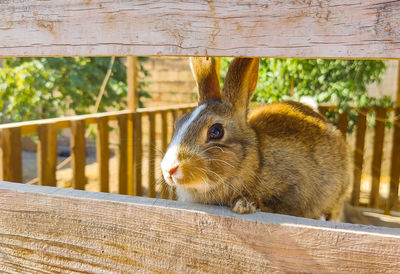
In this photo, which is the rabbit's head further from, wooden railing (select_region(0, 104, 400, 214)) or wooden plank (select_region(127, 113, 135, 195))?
wooden plank (select_region(127, 113, 135, 195))

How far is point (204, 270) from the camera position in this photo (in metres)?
0.91

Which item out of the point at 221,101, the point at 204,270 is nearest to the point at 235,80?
the point at 221,101

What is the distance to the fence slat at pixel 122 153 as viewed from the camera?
3863mm

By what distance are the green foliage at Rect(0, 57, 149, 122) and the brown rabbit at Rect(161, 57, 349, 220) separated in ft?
12.7

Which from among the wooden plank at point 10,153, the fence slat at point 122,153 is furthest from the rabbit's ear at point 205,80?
the fence slat at point 122,153

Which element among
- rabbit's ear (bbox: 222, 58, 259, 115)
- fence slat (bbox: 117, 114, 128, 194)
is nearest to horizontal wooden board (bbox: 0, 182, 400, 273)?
rabbit's ear (bbox: 222, 58, 259, 115)

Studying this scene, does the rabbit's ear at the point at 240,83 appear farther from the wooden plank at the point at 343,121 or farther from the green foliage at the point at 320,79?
the wooden plank at the point at 343,121

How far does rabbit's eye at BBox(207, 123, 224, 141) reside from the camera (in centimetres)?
153

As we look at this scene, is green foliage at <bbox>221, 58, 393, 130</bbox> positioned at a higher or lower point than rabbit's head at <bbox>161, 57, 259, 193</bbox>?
higher

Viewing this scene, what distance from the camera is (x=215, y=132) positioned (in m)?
1.55

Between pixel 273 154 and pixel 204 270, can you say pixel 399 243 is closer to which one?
pixel 204 270

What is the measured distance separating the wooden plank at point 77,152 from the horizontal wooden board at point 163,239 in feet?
6.90

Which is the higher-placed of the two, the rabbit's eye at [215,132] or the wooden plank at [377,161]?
the rabbit's eye at [215,132]

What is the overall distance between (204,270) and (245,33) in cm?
54
